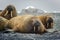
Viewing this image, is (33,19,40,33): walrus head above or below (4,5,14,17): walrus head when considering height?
below

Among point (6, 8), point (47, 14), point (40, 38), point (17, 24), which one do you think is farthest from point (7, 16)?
point (40, 38)

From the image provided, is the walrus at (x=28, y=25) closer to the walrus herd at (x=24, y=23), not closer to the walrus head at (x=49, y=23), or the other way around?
the walrus herd at (x=24, y=23)

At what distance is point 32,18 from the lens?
592 cm

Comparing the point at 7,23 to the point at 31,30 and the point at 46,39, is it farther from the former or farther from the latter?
the point at 46,39

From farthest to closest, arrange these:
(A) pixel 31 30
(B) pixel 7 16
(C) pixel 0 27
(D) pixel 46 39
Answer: (B) pixel 7 16
(C) pixel 0 27
(A) pixel 31 30
(D) pixel 46 39

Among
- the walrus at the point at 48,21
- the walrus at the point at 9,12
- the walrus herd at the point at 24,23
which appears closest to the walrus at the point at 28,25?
the walrus herd at the point at 24,23

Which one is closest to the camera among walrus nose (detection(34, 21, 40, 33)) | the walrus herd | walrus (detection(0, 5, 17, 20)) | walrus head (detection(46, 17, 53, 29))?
walrus nose (detection(34, 21, 40, 33))

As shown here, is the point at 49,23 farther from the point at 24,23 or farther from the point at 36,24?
the point at 36,24

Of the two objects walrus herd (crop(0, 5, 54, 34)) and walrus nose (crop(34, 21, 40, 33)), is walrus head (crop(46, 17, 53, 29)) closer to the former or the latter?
walrus herd (crop(0, 5, 54, 34))

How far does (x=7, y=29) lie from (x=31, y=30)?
29.1 inches

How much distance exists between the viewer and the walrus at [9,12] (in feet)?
23.3

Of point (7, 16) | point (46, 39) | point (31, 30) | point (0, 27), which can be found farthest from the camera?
point (7, 16)

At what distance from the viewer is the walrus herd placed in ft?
19.0

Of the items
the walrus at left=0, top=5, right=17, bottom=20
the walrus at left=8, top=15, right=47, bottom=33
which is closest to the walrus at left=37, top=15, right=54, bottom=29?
the walrus at left=8, top=15, right=47, bottom=33
